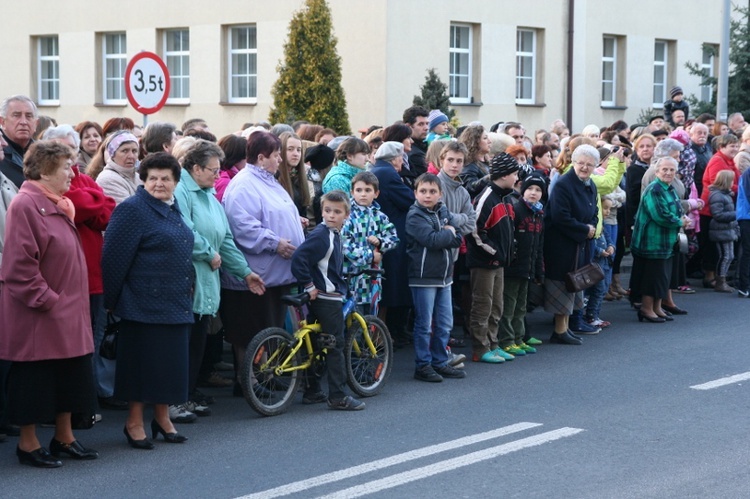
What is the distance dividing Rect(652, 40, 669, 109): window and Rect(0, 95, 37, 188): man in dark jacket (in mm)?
26403

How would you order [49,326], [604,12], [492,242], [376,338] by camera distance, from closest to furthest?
[49,326] → [376,338] → [492,242] → [604,12]

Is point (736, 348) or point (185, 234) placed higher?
point (185, 234)

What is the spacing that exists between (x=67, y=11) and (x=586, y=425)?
87.0ft

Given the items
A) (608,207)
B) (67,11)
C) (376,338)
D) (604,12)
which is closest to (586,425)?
(376,338)

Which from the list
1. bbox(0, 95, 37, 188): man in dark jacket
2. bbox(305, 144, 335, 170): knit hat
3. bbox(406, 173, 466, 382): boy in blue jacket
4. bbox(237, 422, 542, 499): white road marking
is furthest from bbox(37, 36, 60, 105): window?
bbox(237, 422, 542, 499): white road marking

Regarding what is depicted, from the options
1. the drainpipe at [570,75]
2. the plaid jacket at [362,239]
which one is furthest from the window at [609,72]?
the plaid jacket at [362,239]

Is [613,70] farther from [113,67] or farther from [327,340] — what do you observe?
[327,340]

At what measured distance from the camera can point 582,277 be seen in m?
12.6

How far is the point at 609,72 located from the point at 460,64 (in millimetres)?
5660

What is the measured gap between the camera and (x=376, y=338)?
9969mm

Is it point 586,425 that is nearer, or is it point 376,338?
point 586,425

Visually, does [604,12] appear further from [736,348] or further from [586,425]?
[586,425]

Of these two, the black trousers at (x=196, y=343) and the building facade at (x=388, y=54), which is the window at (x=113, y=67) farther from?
the black trousers at (x=196, y=343)

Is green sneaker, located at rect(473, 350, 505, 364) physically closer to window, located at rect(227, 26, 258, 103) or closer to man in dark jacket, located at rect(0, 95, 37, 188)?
man in dark jacket, located at rect(0, 95, 37, 188)
